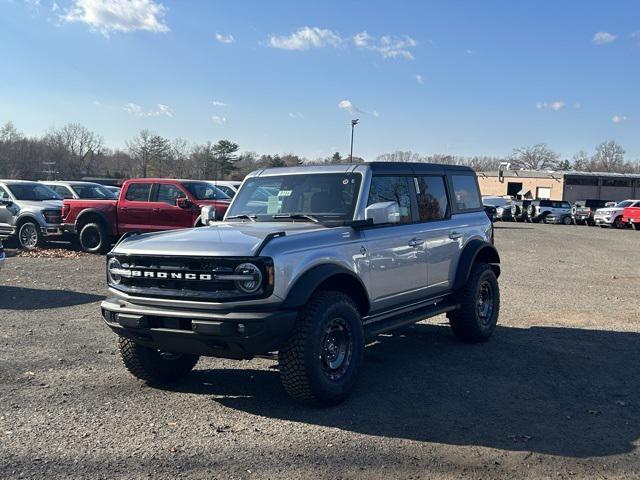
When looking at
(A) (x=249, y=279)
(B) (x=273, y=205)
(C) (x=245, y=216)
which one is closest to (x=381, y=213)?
(B) (x=273, y=205)

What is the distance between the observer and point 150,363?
5664mm

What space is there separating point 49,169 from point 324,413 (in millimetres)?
69351

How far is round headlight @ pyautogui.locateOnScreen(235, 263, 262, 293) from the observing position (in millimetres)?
4699

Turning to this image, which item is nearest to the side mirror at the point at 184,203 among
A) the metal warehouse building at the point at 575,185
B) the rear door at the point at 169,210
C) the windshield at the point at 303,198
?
the rear door at the point at 169,210

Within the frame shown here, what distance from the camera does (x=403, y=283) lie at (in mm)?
6312

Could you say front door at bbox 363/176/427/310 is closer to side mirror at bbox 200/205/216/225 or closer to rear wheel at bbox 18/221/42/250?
side mirror at bbox 200/205/216/225

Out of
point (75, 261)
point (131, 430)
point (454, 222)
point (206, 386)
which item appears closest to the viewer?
point (131, 430)

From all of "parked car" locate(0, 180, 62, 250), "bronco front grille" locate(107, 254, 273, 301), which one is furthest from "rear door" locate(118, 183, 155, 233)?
"bronco front grille" locate(107, 254, 273, 301)

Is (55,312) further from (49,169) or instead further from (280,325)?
(49,169)

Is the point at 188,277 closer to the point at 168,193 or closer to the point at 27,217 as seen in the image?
the point at 168,193

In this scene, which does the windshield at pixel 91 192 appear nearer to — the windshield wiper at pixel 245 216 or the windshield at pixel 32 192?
the windshield at pixel 32 192

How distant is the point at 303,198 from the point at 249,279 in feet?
5.69

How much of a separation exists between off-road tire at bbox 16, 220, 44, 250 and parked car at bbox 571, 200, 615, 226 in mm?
36167

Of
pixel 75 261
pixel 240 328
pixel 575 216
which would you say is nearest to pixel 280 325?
pixel 240 328
